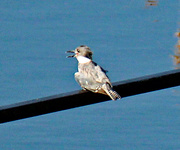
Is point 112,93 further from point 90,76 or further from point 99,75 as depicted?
point 90,76

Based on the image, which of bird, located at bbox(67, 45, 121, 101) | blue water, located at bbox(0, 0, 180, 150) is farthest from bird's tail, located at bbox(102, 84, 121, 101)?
blue water, located at bbox(0, 0, 180, 150)

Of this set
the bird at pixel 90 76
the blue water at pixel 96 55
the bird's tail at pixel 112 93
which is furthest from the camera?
the blue water at pixel 96 55

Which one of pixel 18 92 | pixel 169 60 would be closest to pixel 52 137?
pixel 18 92

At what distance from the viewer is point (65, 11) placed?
8.19 meters

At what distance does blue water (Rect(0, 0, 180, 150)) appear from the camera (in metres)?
5.73

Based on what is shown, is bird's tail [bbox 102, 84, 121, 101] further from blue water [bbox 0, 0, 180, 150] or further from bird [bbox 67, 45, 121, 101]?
blue water [bbox 0, 0, 180, 150]

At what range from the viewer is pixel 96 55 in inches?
279

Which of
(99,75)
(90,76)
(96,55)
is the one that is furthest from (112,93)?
(96,55)

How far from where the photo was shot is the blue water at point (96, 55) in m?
5.73

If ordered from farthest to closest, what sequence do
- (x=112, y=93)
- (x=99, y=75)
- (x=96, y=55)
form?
(x=96, y=55) < (x=99, y=75) < (x=112, y=93)

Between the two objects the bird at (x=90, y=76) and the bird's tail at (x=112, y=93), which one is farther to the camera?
the bird at (x=90, y=76)

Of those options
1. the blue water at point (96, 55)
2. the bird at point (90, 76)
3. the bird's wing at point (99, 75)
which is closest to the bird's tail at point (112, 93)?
the bird at point (90, 76)

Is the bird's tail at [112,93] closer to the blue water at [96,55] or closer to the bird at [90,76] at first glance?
the bird at [90,76]

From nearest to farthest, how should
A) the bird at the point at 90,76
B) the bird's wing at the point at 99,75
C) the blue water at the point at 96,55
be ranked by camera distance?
1. the bird at the point at 90,76
2. the bird's wing at the point at 99,75
3. the blue water at the point at 96,55
